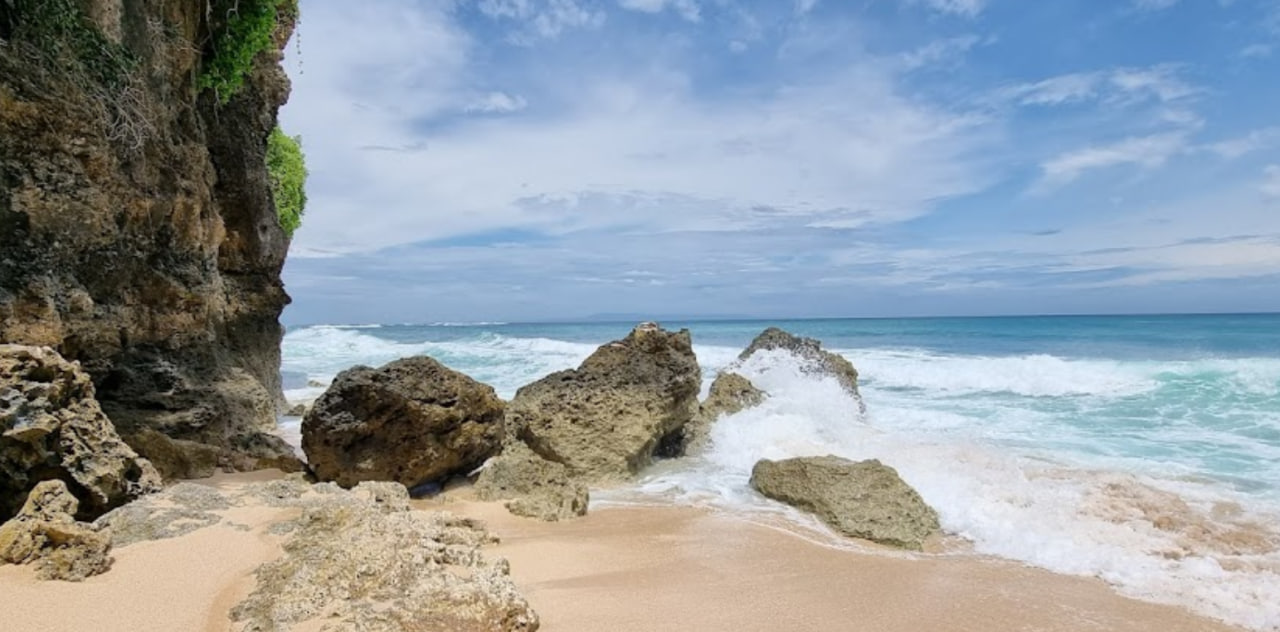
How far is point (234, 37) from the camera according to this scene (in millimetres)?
7512

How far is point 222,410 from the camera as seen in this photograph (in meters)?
6.60

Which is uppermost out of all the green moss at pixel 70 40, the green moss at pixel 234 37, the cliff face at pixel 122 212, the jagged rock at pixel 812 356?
the green moss at pixel 234 37

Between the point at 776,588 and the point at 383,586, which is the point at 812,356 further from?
the point at 383,586

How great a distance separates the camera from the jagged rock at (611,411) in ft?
25.1

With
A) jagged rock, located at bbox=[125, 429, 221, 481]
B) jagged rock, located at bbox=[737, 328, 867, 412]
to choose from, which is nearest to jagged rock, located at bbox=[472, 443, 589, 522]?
jagged rock, located at bbox=[125, 429, 221, 481]

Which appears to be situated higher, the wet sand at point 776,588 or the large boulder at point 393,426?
the large boulder at point 393,426

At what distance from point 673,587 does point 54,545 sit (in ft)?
9.54

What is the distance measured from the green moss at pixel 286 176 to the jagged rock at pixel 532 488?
334 inches

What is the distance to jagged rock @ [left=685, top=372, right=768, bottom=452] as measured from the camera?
31.3 feet

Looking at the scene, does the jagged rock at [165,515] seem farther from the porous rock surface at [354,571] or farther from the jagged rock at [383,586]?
the jagged rock at [383,586]

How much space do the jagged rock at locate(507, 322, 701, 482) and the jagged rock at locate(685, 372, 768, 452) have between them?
441mm

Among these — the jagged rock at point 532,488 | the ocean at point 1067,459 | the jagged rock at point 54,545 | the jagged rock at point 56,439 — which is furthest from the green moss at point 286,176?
→ the jagged rock at point 54,545

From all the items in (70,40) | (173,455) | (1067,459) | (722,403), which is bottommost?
(1067,459)

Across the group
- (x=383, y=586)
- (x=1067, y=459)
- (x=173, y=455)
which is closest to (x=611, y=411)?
(x=173, y=455)
